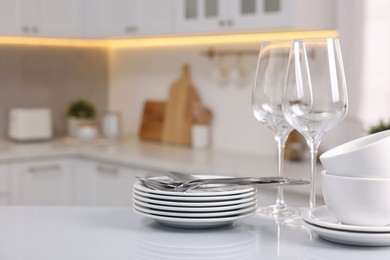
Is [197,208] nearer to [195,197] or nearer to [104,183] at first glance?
[195,197]

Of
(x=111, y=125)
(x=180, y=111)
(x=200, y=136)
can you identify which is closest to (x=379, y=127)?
(x=200, y=136)

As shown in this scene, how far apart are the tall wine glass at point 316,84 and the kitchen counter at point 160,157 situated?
4.99ft

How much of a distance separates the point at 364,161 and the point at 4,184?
280 cm

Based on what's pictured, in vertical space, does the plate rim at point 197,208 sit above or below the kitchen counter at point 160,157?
above

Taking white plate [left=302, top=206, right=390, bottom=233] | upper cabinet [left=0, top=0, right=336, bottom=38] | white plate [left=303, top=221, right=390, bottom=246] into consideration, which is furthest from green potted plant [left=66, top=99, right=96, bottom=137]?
white plate [left=303, top=221, right=390, bottom=246]

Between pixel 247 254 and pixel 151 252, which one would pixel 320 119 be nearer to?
pixel 247 254

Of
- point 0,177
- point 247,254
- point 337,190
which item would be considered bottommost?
point 0,177

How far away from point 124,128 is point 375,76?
82.9 inches

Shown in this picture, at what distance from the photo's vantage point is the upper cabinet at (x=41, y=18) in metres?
4.02

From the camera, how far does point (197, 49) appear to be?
4184mm

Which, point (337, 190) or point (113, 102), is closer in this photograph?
point (337, 190)

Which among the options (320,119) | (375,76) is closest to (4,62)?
(375,76)

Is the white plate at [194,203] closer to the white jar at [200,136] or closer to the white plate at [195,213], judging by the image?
the white plate at [195,213]

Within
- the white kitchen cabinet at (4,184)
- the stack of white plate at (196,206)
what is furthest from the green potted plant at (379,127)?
the white kitchen cabinet at (4,184)
